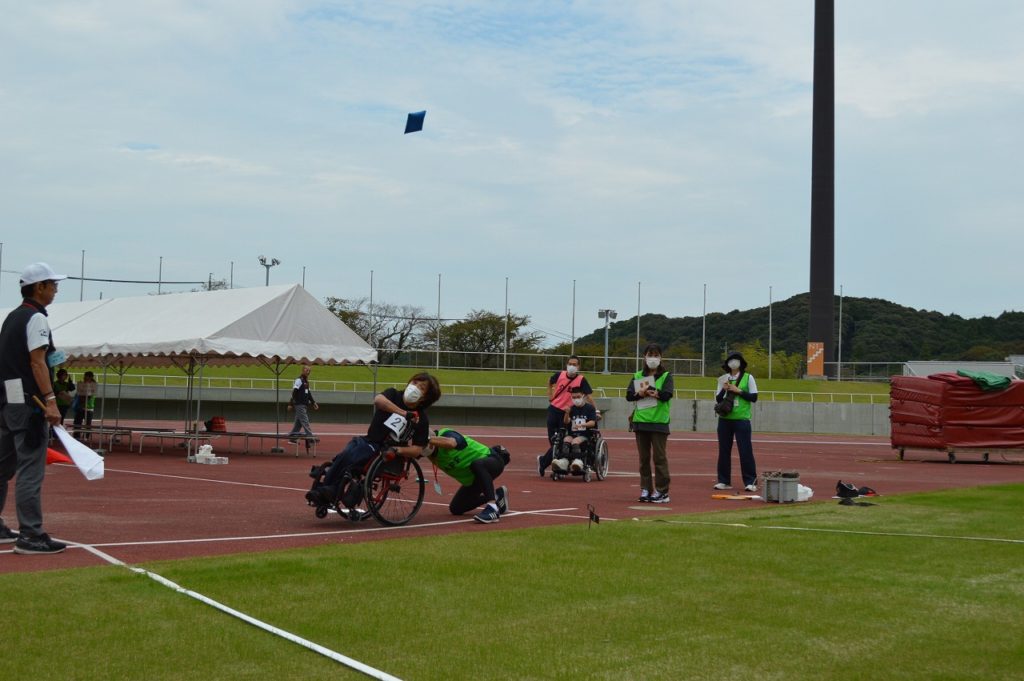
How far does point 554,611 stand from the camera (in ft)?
21.2

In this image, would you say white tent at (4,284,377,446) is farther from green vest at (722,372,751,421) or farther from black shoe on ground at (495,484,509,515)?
black shoe on ground at (495,484,509,515)

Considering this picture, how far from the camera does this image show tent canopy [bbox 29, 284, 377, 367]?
22125mm

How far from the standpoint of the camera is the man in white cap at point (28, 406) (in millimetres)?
8344

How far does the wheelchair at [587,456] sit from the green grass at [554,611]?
7.88m

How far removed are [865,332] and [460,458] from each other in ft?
322

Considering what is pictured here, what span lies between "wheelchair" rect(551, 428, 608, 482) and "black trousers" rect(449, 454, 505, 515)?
19.2 feet

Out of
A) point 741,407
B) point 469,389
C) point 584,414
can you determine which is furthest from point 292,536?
point 469,389

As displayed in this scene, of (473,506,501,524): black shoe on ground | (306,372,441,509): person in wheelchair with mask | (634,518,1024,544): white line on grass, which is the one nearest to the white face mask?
(306,372,441,509): person in wheelchair with mask

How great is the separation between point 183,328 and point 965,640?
1931 cm

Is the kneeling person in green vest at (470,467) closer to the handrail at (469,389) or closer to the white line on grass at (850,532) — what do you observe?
the white line on grass at (850,532)

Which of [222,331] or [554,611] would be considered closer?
[554,611]

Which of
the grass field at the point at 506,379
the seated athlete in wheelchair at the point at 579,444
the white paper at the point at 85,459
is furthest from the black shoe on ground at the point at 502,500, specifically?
the grass field at the point at 506,379

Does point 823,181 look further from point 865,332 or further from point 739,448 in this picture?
point 739,448

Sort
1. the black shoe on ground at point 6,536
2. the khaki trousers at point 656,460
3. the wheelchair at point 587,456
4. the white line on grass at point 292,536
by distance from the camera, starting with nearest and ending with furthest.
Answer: the black shoe on ground at point 6,536 < the white line on grass at point 292,536 < the khaki trousers at point 656,460 < the wheelchair at point 587,456
